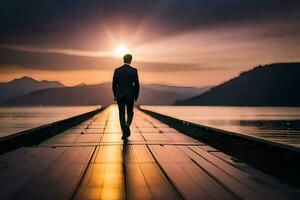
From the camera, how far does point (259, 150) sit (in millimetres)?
9766

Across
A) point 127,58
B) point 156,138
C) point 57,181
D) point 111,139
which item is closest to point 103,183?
point 57,181

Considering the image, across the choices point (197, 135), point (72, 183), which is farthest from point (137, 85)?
point (72, 183)

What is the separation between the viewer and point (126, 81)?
14336 millimetres

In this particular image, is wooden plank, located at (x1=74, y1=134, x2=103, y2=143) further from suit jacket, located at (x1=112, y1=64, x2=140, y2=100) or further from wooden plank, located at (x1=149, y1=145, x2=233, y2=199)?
wooden plank, located at (x1=149, y1=145, x2=233, y2=199)

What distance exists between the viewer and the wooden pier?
5.66 metres

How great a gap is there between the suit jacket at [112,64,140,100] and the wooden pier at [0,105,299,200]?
3741 millimetres

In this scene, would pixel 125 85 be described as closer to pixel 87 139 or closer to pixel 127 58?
pixel 127 58

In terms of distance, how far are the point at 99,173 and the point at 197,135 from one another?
933cm

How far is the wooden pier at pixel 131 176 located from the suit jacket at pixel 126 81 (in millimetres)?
3741

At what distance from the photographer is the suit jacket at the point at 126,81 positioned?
46.9ft

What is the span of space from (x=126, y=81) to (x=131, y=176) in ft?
24.6

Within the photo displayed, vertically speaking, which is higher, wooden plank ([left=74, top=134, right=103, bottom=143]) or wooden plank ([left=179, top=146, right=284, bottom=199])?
wooden plank ([left=74, top=134, right=103, bottom=143])

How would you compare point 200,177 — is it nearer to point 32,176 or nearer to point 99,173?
point 99,173

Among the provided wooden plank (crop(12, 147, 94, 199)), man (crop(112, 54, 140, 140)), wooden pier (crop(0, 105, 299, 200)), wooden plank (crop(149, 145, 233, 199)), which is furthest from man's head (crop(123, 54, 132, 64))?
wooden plank (crop(12, 147, 94, 199))
